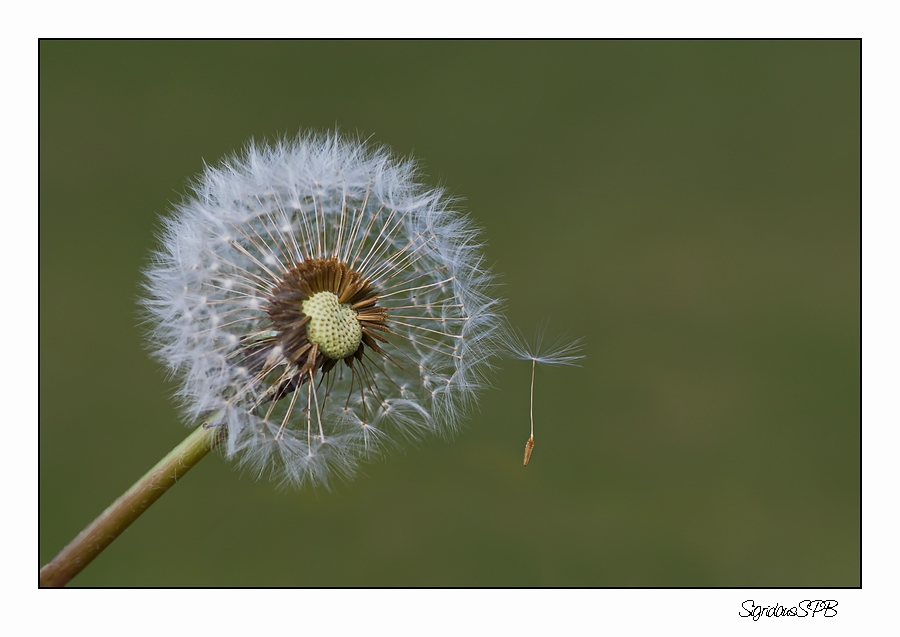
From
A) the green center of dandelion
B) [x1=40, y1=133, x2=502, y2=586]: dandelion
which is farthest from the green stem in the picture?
the green center of dandelion

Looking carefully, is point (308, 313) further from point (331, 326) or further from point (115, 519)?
point (115, 519)

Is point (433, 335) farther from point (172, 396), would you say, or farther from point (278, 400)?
point (172, 396)

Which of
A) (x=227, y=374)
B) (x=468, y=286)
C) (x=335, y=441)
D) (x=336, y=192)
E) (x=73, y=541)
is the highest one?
(x=336, y=192)

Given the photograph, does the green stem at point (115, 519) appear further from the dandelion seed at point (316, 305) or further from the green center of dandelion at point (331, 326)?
the green center of dandelion at point (331, 326)

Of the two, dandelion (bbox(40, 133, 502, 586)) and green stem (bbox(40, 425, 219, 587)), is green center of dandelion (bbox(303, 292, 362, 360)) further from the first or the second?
green stem (bbox(40, 425, 219, 587))

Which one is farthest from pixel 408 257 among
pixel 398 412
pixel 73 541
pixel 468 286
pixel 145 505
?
pixel 73 541

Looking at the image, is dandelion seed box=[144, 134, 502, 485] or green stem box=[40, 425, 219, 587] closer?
green stem box=[40, 425, 219, 587]

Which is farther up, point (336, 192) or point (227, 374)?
point (336, 192)

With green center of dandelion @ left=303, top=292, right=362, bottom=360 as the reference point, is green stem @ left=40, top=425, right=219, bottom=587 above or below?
below

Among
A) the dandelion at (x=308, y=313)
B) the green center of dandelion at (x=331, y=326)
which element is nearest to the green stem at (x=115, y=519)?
the dandelion at (x=308, y=313)
